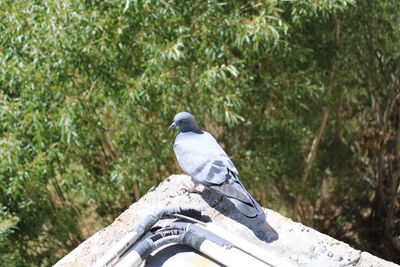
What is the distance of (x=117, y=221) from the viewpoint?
2.38 m

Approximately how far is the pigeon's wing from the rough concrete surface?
4.3 inches

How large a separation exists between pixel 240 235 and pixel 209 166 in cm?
52

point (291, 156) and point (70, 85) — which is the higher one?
point (70, 85)

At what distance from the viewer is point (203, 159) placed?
8.85ft

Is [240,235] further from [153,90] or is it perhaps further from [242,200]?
[153,90]

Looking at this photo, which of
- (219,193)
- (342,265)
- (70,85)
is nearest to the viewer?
(342,265)

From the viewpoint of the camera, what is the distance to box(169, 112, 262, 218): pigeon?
90.4 inches

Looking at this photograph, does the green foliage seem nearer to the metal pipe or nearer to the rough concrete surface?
the rough concrete surface

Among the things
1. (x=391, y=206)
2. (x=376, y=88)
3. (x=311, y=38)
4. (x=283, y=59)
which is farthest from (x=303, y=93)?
(x=391, y=206)

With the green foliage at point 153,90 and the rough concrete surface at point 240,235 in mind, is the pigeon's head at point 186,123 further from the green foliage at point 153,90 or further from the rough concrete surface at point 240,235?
the green foliage at point 153,90

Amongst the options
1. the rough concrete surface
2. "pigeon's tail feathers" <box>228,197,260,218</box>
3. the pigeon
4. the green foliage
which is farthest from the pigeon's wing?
the green foliage

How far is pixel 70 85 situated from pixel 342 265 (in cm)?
327

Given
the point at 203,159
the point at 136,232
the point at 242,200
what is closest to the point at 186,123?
the point at 203,159

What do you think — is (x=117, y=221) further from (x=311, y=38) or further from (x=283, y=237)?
(x=311, y=38)
